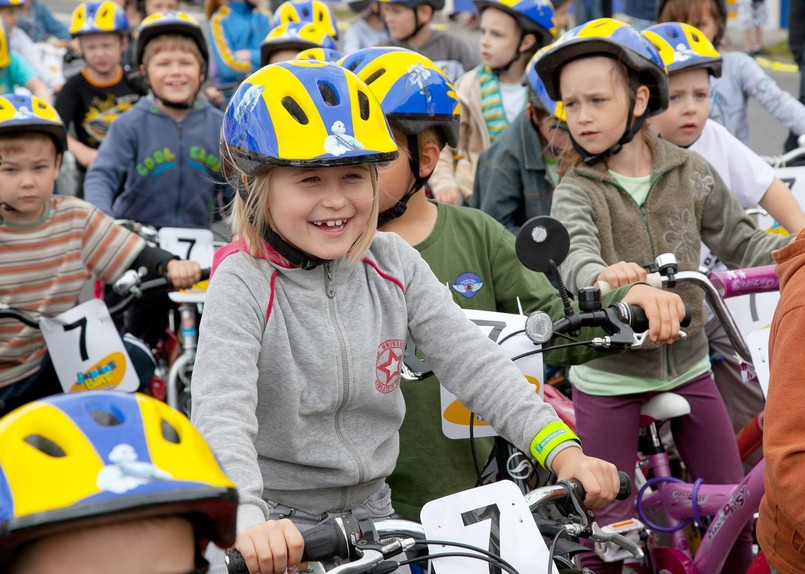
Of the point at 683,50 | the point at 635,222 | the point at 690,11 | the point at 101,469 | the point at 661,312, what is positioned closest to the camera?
the point at 101,469

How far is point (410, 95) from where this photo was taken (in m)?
4.27

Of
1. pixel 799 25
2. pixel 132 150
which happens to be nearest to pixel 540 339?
pixel 132 150

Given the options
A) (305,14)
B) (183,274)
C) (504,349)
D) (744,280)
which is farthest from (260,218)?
(305,14)

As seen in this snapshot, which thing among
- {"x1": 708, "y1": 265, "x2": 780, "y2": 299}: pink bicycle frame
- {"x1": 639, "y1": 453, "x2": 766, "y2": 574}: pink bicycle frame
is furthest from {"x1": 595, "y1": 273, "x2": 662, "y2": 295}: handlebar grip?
{"x1": 639, "y1": 453, "x2": 766, "y2": 574}: pink bicycle frame

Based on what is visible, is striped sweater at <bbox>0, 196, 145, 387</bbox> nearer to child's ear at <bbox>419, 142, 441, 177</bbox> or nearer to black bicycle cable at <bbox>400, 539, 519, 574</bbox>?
child's ear at <bbox>419, 142, 441, 177</bbox>

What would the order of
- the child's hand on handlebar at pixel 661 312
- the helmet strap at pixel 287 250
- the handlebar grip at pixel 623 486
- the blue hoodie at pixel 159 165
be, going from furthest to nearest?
the blue hoodie at pixel 159 165, the child's hand on handlebar at pixel 661 312, the helmet strap at pixel 287 250, the handlebar grip at pixel 623 486

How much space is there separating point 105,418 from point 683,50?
14.4ft

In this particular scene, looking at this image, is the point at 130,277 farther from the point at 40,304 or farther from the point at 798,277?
the point at 798,277

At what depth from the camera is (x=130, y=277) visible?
5.62m

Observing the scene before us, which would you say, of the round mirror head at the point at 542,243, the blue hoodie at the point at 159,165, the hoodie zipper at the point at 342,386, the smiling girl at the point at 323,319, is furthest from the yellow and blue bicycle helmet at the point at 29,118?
the round mirror head at the point at 542,243

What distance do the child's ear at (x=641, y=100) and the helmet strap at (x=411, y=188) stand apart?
994 mm

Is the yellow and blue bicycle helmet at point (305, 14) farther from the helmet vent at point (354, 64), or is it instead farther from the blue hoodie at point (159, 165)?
the helmet vent at point (354, 64)

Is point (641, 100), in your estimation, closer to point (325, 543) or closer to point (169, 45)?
point (325, 543)

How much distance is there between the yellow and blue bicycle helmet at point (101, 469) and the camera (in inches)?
69.2
